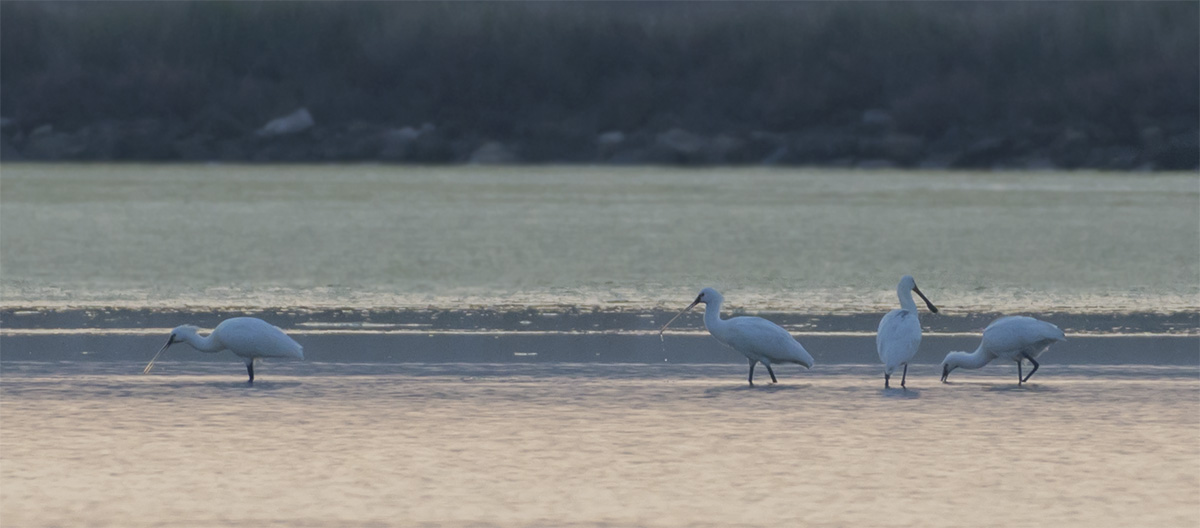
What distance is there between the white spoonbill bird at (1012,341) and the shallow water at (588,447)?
0.25 metres

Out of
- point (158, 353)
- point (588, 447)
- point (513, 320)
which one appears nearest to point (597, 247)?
point (513, 320)

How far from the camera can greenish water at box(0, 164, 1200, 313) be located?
24.2m

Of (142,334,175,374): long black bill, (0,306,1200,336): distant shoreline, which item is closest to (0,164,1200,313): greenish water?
(0,306,1200,336): distant shoreline

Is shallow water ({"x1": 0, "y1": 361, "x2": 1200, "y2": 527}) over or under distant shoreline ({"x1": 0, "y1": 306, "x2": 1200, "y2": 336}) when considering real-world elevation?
under

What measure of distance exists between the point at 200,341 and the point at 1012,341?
6215mm

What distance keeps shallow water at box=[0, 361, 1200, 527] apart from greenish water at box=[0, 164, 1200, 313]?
25.6ft

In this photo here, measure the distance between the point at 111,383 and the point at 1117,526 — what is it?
7.94m

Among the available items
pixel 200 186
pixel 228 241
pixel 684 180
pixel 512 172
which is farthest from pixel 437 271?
pixel 512 172

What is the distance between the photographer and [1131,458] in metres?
10.2

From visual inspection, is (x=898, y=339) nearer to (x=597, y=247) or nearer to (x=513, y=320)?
(x=513, y=320)

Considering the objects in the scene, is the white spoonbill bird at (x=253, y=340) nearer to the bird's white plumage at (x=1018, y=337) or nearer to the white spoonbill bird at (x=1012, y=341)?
the white spoonbill bird at (x=1012, y=341)

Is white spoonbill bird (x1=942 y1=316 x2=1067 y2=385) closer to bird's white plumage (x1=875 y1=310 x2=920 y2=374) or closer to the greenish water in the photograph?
bird's white plumage (x1=875 y1=310 x2=920 y2=374)

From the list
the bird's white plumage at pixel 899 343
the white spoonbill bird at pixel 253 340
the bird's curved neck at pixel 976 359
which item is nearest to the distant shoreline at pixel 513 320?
the white spoonbill bird at pixel 253 340

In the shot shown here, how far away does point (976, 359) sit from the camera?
43.6ft
